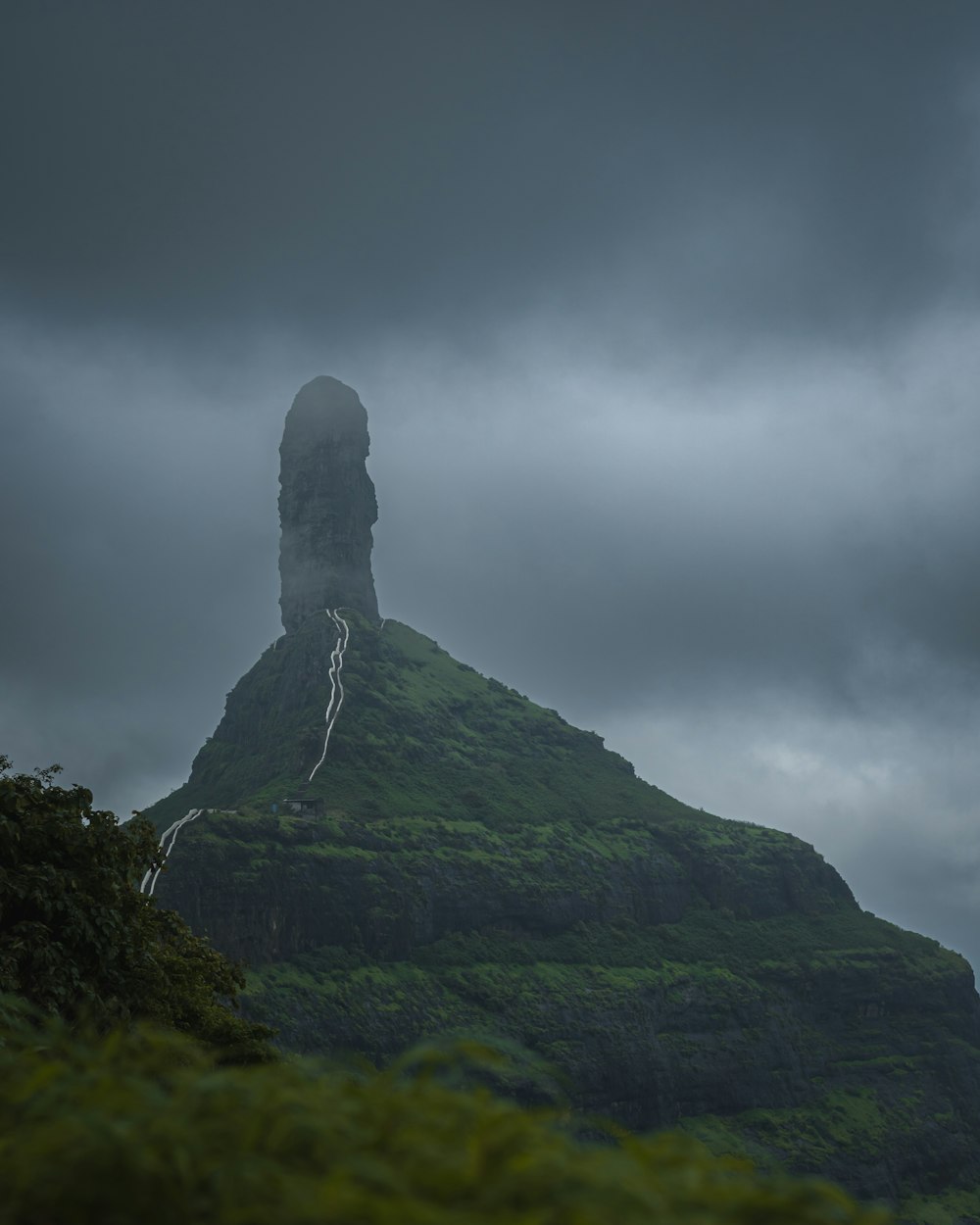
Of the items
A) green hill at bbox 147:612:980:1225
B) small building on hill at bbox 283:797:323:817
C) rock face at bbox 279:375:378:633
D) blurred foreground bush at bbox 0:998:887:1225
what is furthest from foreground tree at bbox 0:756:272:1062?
rock face at bbox 279:375:378:633

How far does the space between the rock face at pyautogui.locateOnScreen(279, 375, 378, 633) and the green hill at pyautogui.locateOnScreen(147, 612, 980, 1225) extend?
25.8 feet

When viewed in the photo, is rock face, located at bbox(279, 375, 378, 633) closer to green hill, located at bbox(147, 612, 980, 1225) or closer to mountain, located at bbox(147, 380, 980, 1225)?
mountain, located at bbox(147, 380, 980, 1225)

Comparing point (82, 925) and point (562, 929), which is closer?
point (82, 925)

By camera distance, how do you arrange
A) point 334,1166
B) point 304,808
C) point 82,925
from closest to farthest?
point 334,1166 < point 82,925 < point 304,808

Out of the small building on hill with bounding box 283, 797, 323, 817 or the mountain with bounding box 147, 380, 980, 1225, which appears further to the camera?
the small building on hill with bounding box 283, 797, 323, 817

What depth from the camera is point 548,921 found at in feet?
433

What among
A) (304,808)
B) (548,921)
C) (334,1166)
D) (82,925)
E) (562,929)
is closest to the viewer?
(334,1166)

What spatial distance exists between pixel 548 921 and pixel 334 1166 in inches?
5271

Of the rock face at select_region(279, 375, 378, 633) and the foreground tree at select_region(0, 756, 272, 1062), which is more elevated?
the rock face at select_region(279, 375, 378, 633)

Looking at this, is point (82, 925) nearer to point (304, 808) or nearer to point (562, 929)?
point (304, 808)

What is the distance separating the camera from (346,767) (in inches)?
5792

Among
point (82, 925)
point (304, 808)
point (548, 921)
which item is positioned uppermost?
point (304, 808)

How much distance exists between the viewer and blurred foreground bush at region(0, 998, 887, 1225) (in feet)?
8.44

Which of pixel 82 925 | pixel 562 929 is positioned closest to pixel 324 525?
pixel 562 929
